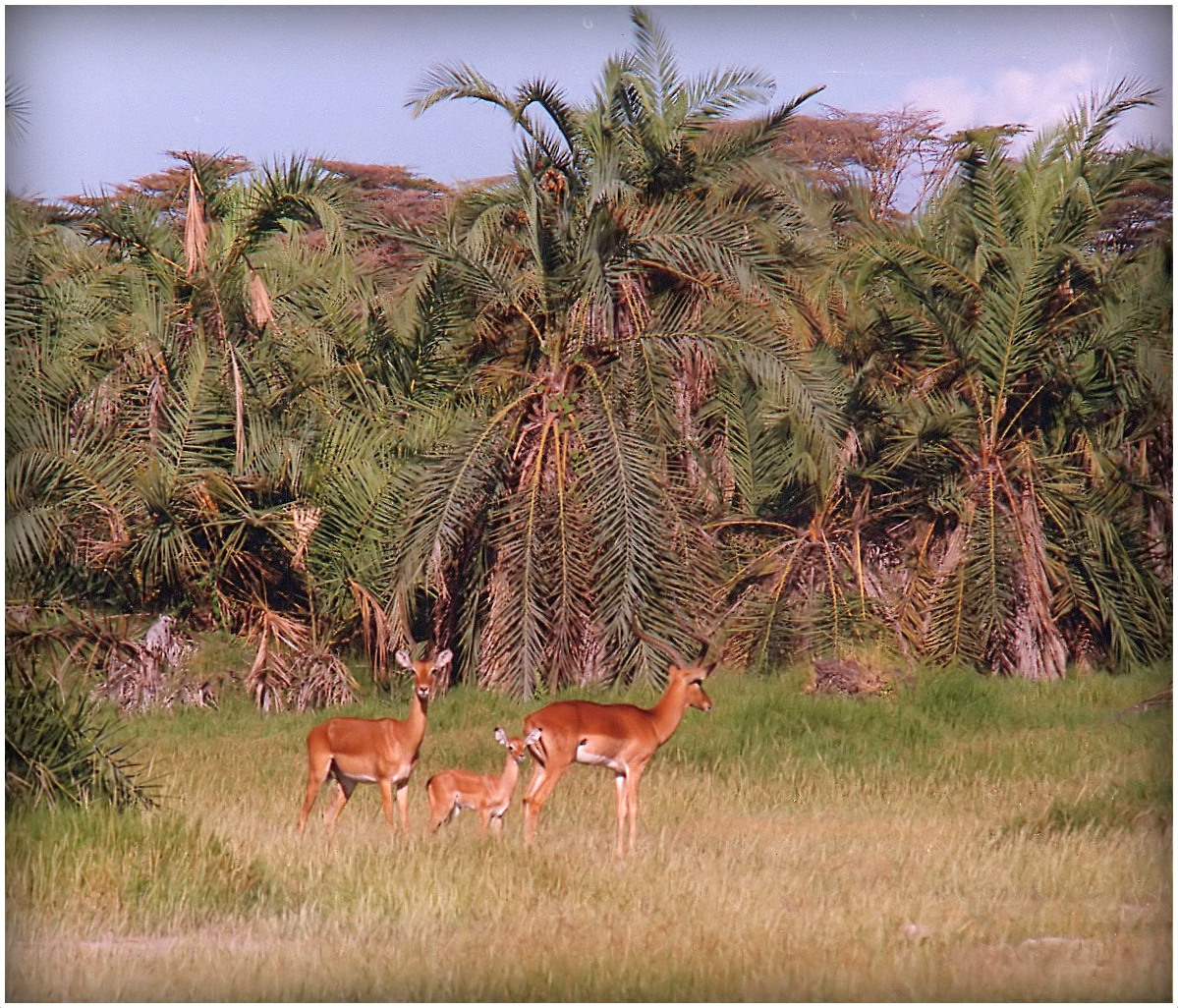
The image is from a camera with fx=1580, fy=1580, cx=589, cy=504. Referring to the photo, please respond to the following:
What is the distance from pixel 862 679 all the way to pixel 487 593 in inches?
120

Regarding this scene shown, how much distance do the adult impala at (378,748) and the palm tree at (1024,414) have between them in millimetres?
6271

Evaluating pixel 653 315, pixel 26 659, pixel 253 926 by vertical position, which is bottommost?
pixel 253 926

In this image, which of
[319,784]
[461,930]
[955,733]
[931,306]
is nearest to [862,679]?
[955,733]

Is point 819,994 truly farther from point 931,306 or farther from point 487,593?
point 931,306

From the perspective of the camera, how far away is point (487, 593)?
12625 mm

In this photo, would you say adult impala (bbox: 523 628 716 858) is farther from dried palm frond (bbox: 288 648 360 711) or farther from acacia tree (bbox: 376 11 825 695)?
dried palm frond (bbox: 288 648 360 711)

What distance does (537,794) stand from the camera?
307 inches

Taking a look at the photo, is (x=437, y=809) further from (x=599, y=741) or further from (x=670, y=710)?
(x=670, y=710)

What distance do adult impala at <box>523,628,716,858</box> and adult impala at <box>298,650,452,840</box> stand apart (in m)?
0.56

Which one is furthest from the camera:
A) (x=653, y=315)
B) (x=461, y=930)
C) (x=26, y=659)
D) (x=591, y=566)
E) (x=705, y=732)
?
(x=653, y=315)

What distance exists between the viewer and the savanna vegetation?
1007cm

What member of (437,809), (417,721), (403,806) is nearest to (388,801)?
(403,806)

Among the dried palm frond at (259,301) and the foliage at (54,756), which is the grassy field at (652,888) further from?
the dried palm frond at (259,301)

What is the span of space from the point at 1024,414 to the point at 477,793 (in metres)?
8.13
